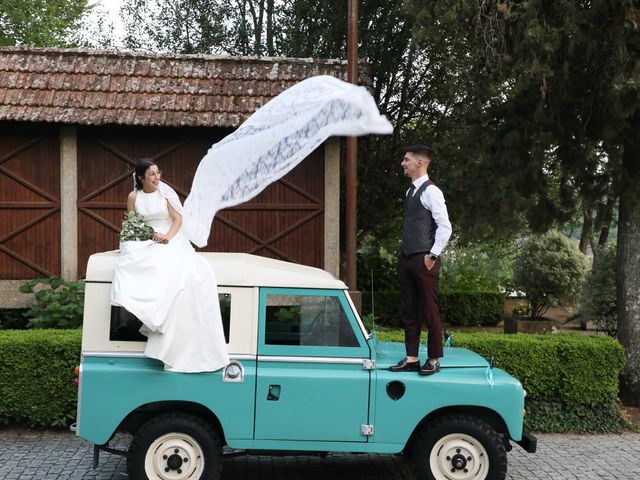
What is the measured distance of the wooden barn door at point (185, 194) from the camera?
37.0ft

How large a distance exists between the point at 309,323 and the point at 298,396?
1.83ft

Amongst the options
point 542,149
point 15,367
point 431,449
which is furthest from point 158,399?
point 542,149

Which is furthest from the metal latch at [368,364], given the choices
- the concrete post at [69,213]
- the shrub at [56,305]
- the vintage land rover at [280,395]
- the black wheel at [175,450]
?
the concrete post at [69,213]

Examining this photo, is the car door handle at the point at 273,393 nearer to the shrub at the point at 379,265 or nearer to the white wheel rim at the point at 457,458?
the white wheel rim at the point at 457,458

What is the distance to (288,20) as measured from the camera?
57.1 ft

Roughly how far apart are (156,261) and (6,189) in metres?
6.65

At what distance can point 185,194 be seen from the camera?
11.4 metres

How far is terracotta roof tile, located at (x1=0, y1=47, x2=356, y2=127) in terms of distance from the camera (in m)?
10.6

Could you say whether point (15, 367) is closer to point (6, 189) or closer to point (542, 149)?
point (6, 189)

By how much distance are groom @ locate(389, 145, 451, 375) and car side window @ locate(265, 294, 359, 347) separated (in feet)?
1.65

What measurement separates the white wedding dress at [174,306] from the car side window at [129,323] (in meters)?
0.09

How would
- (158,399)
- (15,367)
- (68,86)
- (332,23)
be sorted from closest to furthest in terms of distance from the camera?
1. (158,399)
2. (15,367)
3. (68,86)
4. (332,23)

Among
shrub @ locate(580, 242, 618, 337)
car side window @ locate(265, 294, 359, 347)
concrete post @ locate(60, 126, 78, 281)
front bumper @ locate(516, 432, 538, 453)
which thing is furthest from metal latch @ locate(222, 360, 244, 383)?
shrub @ locate(580, 242, 618, 337)

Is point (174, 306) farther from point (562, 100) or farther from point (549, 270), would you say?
point (549, 270)
